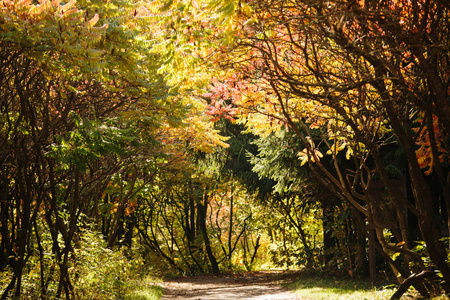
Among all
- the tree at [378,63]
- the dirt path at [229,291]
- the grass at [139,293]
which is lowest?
the dirt path at [229,291]

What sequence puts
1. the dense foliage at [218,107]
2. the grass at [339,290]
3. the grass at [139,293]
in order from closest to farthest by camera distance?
the dense foliage at [218,107] → the grass at [339,290] → the grass at [139,293]

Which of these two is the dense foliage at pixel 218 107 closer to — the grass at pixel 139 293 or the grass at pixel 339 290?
the grass at pixel 139 293

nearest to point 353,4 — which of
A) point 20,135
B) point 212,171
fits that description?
point 20,135

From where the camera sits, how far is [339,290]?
11.6 metres

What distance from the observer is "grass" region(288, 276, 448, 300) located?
30.7 feet

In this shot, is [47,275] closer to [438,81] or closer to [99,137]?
[99,137]

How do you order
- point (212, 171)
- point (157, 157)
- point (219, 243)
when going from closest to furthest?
1. point (157, 157)
2. point (212, 171)
3. point (219, 243)

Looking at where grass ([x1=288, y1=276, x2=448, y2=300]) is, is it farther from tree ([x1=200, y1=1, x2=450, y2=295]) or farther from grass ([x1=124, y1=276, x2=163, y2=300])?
grass ([x1=124, y1=276, x2=163, y2=300])

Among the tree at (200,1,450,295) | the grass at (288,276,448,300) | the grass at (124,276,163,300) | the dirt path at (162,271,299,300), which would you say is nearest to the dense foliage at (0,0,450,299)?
the tree at (200,1,450,295)

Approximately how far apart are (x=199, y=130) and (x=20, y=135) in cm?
466

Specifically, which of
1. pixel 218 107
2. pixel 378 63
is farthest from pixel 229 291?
pixel 378 63

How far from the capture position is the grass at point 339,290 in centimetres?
937

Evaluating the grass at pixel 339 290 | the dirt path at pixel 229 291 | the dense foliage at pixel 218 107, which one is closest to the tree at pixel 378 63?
the dense foliage at pixel 218 107

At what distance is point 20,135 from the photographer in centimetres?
762
